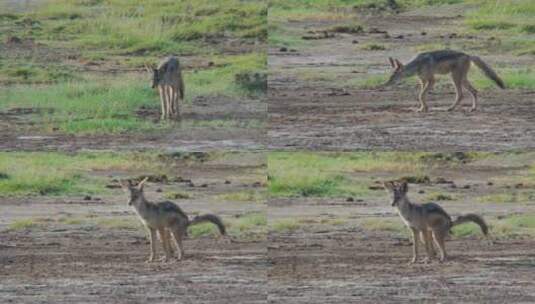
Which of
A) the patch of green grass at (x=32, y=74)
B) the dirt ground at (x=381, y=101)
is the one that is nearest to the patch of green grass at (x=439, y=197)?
the dirt ground at (x=381, y=101)

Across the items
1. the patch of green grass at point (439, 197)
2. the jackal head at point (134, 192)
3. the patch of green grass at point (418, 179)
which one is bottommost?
the patch of green grass at point (439, 197)

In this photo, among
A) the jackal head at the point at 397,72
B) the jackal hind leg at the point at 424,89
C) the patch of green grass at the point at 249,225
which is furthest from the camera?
the patch of green grass at the point at 249,225

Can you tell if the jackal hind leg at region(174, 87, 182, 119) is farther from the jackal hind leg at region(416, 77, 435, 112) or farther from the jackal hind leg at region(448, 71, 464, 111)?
the jackal hind leg at region(448, 71, 464, 111)

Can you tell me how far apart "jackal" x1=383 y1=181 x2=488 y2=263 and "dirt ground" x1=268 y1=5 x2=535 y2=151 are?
142 centimetres

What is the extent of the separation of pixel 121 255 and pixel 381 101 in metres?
3.20

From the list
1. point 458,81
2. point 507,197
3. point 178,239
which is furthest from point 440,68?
point 178,239

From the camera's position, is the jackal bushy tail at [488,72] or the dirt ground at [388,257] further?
the jackal bushy tail at [488,72]

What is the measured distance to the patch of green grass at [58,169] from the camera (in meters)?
20.9

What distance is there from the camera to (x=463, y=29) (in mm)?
23672

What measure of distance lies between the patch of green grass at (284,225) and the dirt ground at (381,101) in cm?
70

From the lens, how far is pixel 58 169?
21.2 m

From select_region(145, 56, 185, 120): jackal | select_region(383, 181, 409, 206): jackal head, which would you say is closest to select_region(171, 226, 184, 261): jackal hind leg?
select_region(383, 181, 409, 206): jackal head

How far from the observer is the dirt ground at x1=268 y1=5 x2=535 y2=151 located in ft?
63.3

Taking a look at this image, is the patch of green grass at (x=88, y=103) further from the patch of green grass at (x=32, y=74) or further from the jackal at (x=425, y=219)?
the jackal at (x=425, y=219)
